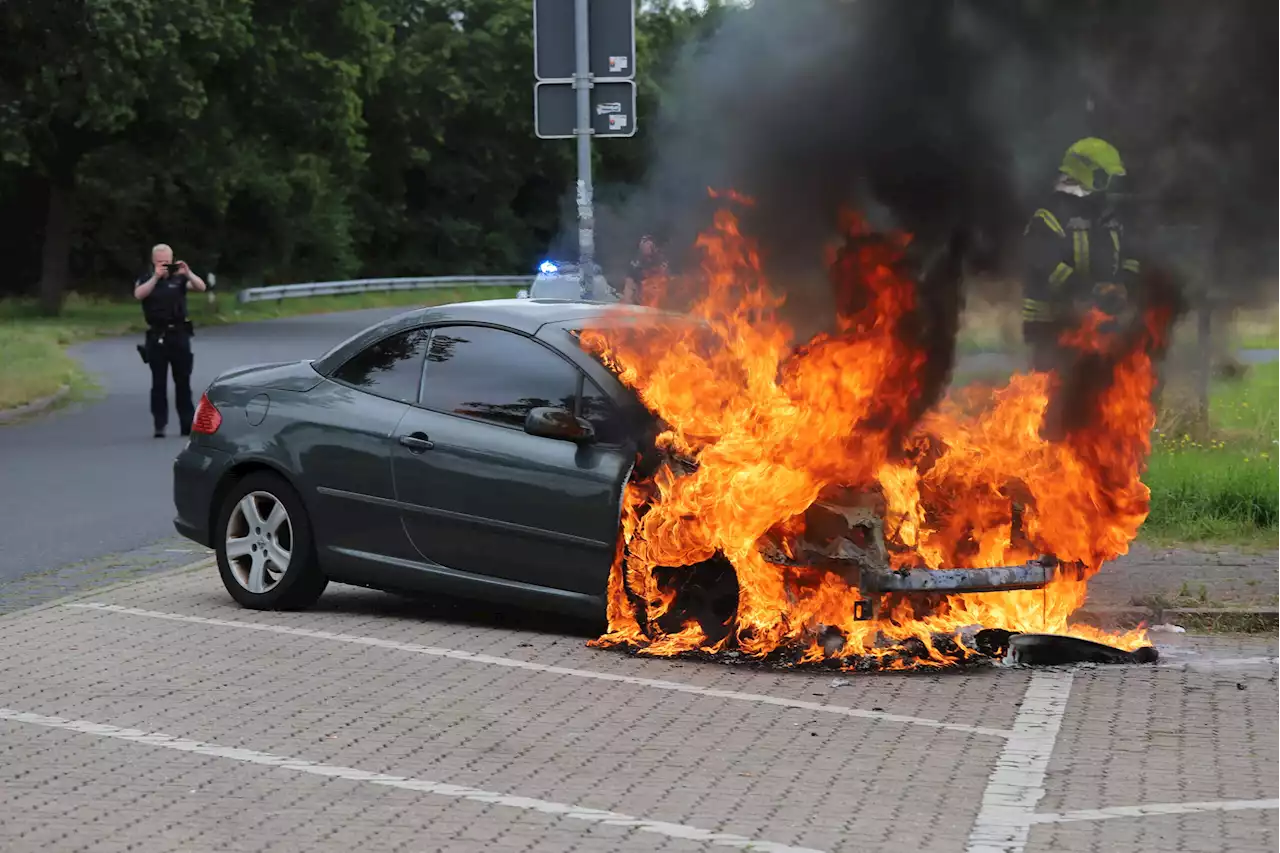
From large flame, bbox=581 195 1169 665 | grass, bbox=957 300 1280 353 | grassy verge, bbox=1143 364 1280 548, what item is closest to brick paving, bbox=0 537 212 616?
large flame, bbox=581 195 1169 665

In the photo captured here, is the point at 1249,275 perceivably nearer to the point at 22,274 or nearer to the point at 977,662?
the point at 977,662

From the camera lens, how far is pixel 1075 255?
413 inches

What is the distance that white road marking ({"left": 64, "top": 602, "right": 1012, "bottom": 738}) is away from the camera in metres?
7.31

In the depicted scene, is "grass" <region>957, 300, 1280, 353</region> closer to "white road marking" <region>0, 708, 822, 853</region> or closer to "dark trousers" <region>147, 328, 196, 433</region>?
"white road marking" <region>0, 708, 822, 853</region>

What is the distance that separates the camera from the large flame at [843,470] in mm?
8289

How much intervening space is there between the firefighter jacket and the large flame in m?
1.16

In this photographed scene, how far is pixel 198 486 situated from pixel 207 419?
34 cm

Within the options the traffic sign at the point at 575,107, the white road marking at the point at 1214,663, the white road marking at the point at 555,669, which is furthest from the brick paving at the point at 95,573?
the white road marking at the point at 1214,663

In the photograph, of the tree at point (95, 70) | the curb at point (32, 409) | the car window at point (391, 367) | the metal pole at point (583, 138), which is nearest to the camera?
the car window at point (391, 367)

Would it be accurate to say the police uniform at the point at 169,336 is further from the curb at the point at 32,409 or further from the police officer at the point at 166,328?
the curb at the point at 32,409

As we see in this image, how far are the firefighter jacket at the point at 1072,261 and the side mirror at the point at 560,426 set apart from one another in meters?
2.84

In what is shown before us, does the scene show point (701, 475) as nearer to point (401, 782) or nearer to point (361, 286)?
point (401, 782)

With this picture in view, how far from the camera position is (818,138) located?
963 cm

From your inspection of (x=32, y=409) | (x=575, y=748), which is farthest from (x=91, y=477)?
(x=575, y=748)
